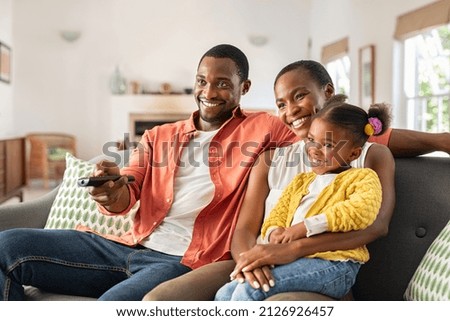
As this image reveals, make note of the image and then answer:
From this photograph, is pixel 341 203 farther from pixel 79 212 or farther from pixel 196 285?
pixel 79 212

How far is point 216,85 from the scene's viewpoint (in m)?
1.51

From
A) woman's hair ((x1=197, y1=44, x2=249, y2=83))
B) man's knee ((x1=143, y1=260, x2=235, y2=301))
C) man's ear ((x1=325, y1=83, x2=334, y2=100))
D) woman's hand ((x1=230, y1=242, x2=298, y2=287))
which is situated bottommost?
man's knee ((x1=143, y1=260, x2=235, y2=301))

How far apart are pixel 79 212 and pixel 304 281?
0.80 meters

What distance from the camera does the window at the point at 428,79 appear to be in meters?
4.45

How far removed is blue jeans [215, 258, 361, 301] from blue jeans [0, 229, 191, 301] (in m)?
0.23

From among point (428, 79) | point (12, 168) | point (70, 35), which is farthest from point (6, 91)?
point (428, 79)

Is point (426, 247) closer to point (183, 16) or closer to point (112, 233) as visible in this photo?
point (112, 233)

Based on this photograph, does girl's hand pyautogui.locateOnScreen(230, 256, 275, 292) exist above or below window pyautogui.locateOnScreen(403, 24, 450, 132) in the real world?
below

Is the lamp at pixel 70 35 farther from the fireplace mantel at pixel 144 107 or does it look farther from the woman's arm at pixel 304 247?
the woman's arm at pixel 304 247

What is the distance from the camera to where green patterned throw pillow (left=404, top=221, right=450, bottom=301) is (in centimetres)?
114

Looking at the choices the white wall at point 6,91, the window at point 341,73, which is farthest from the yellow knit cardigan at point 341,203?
the white wall at point 6,91

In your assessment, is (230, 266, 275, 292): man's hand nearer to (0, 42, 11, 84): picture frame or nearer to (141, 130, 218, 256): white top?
(141, 130, 218, 256): white top

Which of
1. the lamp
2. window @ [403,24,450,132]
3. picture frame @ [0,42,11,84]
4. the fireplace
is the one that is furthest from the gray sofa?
the lamp

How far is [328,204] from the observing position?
1.18 m
